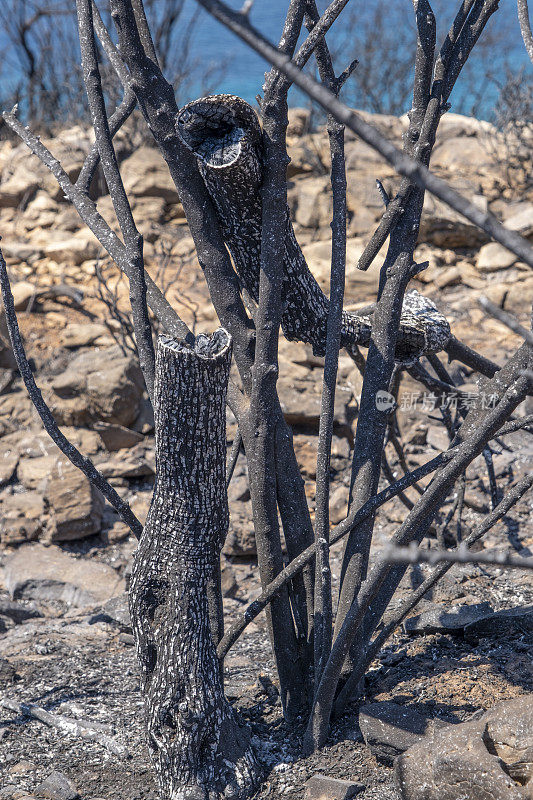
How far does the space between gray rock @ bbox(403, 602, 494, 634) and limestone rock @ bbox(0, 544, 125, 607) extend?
1936 mm

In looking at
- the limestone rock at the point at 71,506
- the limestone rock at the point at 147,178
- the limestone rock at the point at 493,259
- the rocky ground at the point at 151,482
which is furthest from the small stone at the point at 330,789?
the limestone rock at the point at 147,178

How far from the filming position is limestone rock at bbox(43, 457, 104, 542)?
4496mm

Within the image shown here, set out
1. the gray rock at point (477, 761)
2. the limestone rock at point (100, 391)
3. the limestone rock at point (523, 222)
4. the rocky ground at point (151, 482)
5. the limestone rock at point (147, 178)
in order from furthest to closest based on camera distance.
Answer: the limestone rock at point (147, 178)
the limestone rock at point (523, 222)
the limestone rock at point (100, 391)
the rocky ground at point (151, 482)
the gray rock at point (477, 761)

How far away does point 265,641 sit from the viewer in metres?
3.02

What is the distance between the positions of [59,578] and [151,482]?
1166 millimetres

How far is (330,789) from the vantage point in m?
1.84

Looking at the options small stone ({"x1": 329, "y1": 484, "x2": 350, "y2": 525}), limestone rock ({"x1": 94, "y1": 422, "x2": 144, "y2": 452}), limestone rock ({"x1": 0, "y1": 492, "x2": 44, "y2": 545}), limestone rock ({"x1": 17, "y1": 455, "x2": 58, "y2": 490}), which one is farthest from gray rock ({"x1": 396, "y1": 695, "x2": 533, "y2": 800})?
limestone rock ({"x1": 94, "y1": 422, "x2": 144, "y2": 452})

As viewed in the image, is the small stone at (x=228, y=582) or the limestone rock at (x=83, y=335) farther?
the limestone rock at (x=83, y=335)

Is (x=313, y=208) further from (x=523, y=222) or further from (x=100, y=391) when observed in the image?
(x=100, y=391)

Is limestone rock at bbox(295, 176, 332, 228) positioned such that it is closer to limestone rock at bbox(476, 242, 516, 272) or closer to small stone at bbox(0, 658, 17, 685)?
limestone rock at bbox(476, 242, 516, 272)

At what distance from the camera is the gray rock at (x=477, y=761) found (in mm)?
1544

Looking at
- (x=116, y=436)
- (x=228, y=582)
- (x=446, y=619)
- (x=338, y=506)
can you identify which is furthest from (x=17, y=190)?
(x=446, y=619)

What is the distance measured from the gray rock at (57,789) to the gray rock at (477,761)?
0.90 meters

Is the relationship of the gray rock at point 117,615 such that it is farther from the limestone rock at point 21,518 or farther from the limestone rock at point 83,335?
the limestone rock at point 83,335
